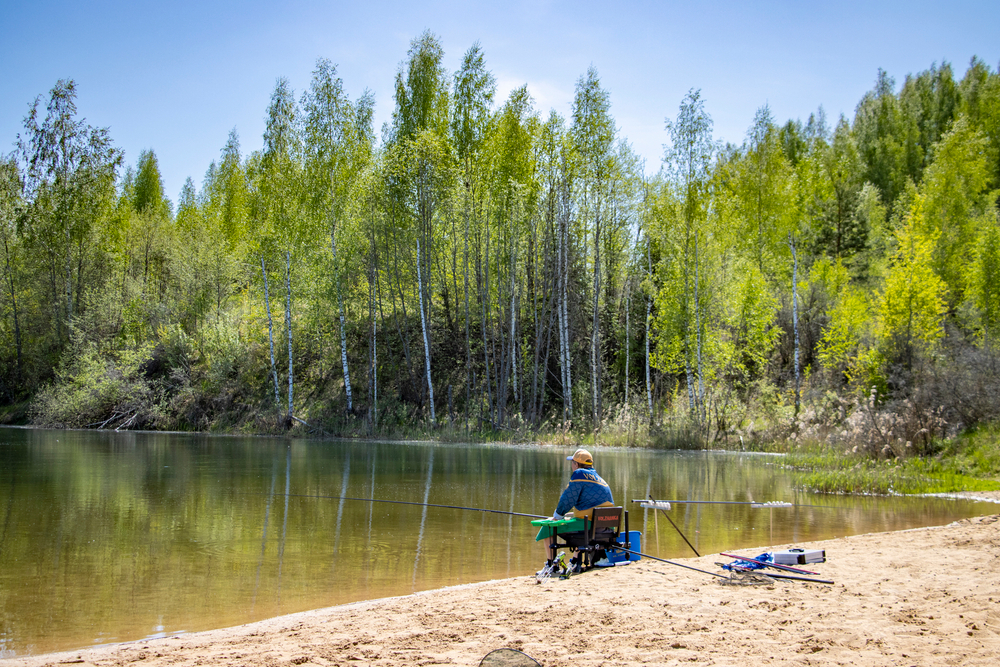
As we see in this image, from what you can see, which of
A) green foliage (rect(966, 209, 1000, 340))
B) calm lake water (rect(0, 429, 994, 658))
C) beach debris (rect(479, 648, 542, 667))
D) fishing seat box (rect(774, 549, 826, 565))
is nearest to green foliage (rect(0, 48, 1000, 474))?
green foliage (rect(966, 209, 1000, 340))

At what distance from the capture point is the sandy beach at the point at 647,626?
4715 mm

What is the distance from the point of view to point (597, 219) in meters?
27.5

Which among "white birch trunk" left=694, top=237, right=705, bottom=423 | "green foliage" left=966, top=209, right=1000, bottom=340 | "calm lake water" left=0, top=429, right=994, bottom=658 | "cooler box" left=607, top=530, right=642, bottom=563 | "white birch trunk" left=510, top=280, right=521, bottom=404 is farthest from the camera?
"white birch trunk" left=510, top=280, right=521, bottom=404

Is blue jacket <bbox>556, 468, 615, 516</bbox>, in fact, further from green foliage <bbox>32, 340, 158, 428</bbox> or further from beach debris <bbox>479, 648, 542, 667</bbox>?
green foliage <bbox>32, 340, 158, 428</bbox>

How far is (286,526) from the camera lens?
34.4 feet

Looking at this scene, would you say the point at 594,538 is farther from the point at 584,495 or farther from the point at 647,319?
the point at 647,319

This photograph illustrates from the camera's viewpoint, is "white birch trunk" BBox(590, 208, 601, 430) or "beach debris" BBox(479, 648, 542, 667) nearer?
"beach debris" BBox(479, 648, 542, 667)

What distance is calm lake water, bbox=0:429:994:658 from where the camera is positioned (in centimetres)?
680

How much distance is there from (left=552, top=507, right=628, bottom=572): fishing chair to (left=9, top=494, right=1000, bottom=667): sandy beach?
34cm

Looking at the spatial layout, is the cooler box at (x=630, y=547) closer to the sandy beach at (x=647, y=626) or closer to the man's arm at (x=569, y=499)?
the sandy beach at (x=647, y=626)

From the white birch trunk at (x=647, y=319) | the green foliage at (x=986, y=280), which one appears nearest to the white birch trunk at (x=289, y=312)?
the white birch trunk at (x=647, y=319)

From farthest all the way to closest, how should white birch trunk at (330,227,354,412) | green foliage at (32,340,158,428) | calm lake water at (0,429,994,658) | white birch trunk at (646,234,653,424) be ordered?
green foliage at (32,340,158,428)
white birch trunk at (330,227,354,412)
white birch trunk at (646,234,653,424)
calm lake water at (0,429,994,658)

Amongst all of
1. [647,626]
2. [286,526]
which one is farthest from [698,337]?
[647,626]

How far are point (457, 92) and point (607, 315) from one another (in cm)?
1163
